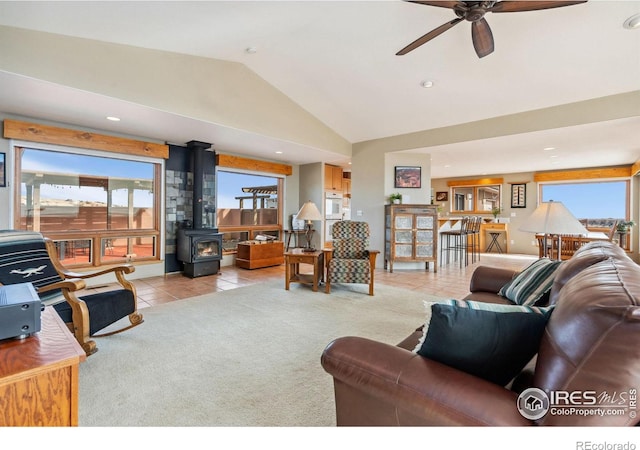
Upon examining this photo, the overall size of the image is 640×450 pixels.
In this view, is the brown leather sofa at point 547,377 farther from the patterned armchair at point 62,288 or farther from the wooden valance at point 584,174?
the wooden valance at point 584,174

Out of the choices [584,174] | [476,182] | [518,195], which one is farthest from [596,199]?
[476,182]

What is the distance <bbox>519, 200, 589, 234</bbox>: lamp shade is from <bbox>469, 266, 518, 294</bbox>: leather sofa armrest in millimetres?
428

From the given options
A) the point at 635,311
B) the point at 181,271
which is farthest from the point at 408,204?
the point at 635,311

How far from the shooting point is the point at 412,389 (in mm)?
948

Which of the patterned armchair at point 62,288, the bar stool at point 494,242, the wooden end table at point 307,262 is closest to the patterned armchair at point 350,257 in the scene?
the wooden end table at point 307,262

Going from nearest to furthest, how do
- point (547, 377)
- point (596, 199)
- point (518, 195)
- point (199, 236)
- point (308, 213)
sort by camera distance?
point (547, 377), point (308, 213), point (199, 236), point (596, 199), point (518, 195)

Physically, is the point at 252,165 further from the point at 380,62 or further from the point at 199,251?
the point at 380,62

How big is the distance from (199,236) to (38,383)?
4366 mm

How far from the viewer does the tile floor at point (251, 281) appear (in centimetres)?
409

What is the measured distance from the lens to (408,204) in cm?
587

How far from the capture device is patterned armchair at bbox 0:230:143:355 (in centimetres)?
209

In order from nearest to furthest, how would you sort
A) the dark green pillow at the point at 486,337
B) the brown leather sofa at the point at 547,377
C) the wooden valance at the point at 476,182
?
the brown leather sofa at the point at 547,377, the dark green pillow at the point at 486,337, the wooden valance at the point at 476,182

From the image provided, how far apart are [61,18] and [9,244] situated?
6.70 feet

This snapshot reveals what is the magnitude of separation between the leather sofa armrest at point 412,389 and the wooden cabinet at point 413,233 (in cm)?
482
